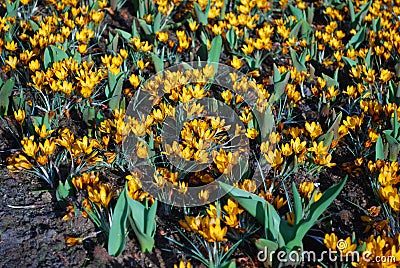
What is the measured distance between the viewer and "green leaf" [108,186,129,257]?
2205 mm

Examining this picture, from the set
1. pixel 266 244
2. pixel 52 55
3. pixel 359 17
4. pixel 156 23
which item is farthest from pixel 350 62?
pixel 52 55

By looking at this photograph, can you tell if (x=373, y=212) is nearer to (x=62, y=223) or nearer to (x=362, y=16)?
(x=62, y=223)

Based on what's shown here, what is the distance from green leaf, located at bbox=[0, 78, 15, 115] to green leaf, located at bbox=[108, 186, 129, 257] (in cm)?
130

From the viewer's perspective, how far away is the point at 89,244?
7.91 ft

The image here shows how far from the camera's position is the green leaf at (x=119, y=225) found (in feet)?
7.23

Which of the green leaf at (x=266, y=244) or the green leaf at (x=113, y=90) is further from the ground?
the green leaf at (x=113, y=90)

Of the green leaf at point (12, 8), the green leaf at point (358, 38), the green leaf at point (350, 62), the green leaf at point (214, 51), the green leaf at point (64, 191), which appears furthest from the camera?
the green leaf at point (358, 38)

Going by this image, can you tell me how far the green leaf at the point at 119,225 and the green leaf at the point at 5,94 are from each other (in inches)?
51.2

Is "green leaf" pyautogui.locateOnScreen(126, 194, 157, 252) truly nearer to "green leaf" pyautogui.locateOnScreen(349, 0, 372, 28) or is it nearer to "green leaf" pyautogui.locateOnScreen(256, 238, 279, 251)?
"green leaf" pyautogui.locateOnScreen(256, 238, 279, 251)

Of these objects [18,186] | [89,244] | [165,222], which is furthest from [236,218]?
[18,186]

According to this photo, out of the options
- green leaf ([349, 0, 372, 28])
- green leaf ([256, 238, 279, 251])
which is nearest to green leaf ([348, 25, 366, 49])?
green leaf ([349, 0, 372, 28])

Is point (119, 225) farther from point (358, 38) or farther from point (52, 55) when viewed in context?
point (358, 38)

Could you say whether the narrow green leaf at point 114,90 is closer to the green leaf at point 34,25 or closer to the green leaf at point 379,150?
the green leaf at point 34,25

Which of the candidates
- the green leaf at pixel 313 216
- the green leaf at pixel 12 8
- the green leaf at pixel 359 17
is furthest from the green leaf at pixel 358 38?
the green leaf at pixel 12 8
